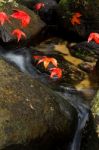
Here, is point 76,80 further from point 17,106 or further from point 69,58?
point 17,106

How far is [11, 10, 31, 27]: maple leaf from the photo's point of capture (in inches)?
288

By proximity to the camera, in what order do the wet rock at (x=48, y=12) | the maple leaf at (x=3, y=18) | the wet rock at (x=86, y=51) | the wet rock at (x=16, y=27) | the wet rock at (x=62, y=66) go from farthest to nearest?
the wet rock at (x=48, y=12) < the wet rock at (x=86, y=51) < the wet rock at (x=16, y=27) < the maple leaf at (x=3, y=18) < the wet rock at (x=62, y=66)

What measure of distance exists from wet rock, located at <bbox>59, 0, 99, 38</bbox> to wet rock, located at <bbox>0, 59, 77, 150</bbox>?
3.56m

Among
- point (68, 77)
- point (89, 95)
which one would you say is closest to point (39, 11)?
point (68, 77)

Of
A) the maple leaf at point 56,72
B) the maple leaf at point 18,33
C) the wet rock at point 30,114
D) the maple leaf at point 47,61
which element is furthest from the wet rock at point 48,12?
the wet rock at point 30,114

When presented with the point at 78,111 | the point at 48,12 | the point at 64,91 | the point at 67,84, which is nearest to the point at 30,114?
the point at 78,111

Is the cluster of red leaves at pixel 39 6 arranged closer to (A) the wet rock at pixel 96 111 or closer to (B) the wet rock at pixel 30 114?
(B) the wet rock at pixel 30 114

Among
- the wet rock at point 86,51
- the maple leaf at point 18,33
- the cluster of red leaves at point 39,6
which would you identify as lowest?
the wet rock at point 86,51

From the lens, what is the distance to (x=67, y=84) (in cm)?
629

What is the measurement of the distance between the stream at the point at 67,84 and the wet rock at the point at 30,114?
0.19m

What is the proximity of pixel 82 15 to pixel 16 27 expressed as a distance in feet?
6.03

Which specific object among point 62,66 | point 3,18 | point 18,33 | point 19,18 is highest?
point 3,18

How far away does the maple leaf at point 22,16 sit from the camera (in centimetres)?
731

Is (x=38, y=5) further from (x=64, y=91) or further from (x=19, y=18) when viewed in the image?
(x=64, y=91)
